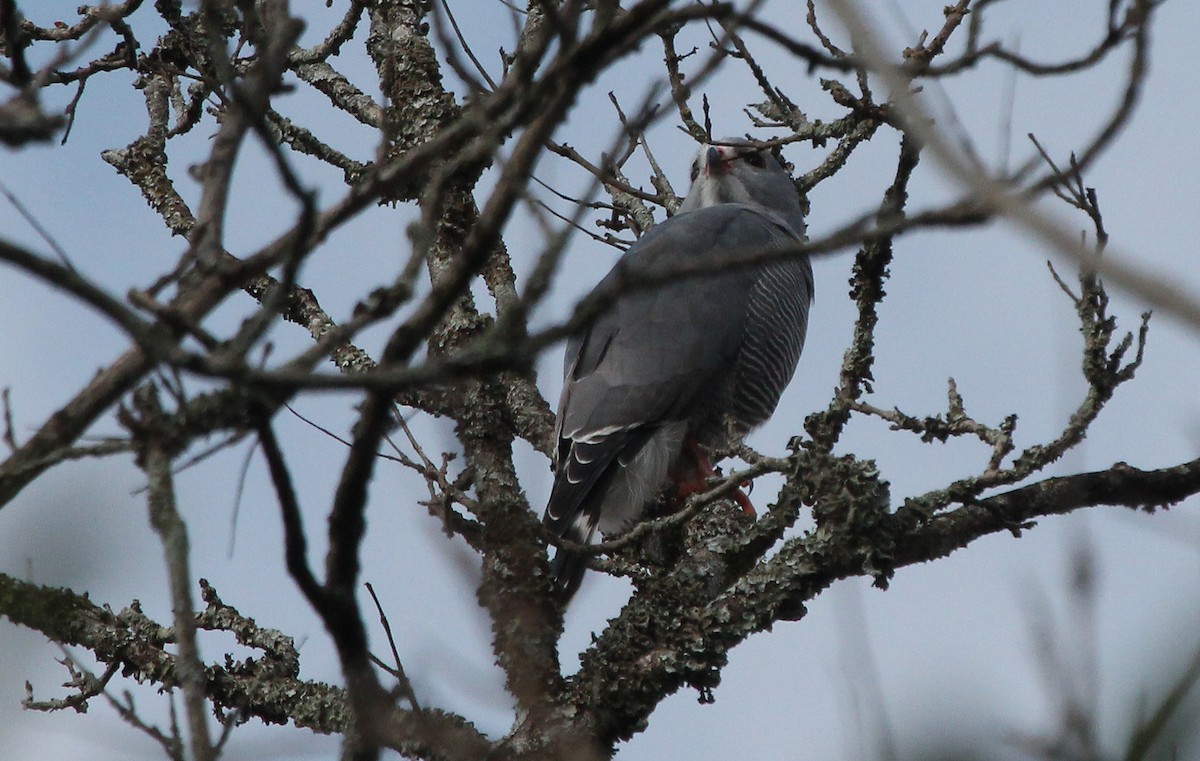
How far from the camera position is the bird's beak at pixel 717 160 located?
21.6ft

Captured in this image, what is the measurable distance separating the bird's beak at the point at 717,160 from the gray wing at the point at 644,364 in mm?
728

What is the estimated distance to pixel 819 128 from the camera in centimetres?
398

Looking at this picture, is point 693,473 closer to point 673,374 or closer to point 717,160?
point 673,374

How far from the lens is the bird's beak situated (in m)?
6.58

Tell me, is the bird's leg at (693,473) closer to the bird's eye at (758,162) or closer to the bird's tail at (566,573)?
the bird's tail at (566,573)

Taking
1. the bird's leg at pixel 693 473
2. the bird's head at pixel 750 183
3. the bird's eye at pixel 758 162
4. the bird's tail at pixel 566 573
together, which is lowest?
the bird's tail at pixel 566 573

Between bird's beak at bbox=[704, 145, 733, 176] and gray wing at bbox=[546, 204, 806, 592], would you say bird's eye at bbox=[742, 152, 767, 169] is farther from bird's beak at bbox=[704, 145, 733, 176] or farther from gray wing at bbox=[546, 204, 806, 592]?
gray wing at bbox=[546, 204, 806, 592]

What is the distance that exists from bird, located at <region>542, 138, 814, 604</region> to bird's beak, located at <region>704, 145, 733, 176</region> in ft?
1.64

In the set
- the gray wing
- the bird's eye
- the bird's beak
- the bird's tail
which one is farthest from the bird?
Result: the bird's tail

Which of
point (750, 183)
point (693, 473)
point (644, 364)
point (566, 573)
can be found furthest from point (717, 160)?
point (566, 573)

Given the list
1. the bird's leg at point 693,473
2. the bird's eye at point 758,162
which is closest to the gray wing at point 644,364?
the bird's leg at point 693,473

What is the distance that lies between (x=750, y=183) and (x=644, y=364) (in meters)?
1.78

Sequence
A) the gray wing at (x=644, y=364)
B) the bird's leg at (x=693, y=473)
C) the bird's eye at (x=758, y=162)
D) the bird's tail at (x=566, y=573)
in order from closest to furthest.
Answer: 1. the bird's tail at (x=566, y=573)
2. the gray wing at (x=644, y=364)
3. the bird's leg at (x=693, y=473)
4. the bird's eye at (x=758, y=162)

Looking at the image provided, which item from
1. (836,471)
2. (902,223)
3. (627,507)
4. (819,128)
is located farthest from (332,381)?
(627,507)
